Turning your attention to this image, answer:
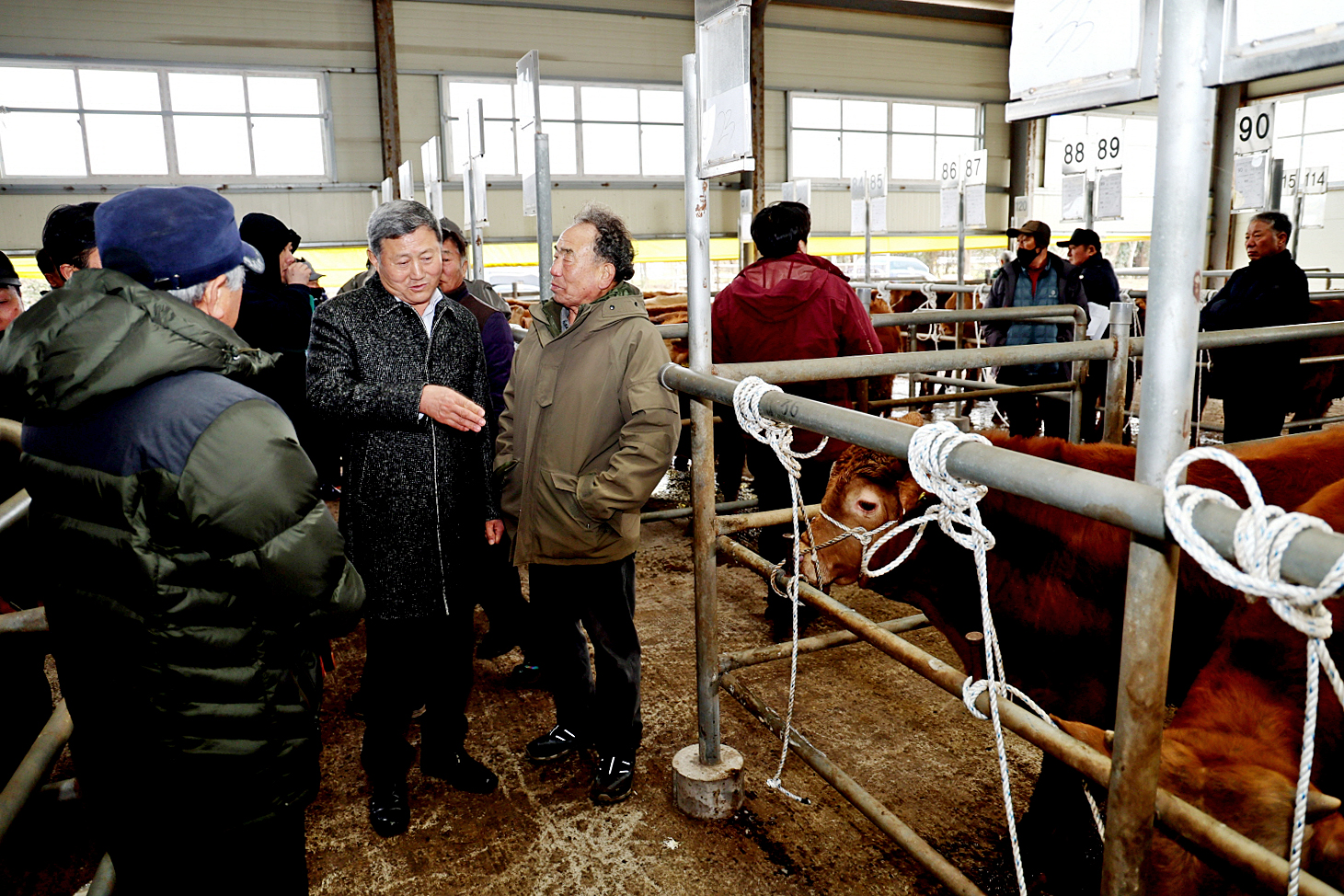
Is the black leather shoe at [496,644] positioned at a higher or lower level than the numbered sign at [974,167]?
lower

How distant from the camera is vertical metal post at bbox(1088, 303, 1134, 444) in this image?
116 inches

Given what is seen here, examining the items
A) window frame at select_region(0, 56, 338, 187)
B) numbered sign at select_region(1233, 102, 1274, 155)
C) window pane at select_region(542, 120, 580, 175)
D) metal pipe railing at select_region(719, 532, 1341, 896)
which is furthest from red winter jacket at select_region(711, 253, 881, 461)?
window pane at select_region(542, 120, 580, 175)

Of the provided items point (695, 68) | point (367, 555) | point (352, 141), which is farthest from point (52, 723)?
point (352, 141)

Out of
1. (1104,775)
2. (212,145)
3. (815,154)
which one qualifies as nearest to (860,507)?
(1104,775)

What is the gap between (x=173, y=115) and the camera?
507 inches

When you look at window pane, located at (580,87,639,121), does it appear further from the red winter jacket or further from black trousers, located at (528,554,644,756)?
black trousers, located at (528,554,644,756)

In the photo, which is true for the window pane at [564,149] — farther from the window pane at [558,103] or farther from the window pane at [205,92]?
the window pane at [205,92]

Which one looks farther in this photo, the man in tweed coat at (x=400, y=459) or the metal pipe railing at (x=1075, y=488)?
the man in tweed coat at (x=400, y=459)

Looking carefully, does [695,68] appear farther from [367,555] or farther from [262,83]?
[262,83]

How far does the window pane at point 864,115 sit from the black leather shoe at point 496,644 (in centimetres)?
1542

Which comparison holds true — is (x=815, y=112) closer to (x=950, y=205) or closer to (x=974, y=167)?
(x=974, y=167)

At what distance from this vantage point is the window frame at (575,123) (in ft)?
46.0

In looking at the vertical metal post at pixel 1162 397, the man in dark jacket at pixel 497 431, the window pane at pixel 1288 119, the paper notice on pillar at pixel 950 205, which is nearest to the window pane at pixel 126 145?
the paper notice on pillar at pixel 950 205

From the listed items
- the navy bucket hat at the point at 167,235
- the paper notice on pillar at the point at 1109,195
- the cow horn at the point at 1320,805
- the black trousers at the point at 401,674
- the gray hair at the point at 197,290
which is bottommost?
the black trousers at the point at 401,674
